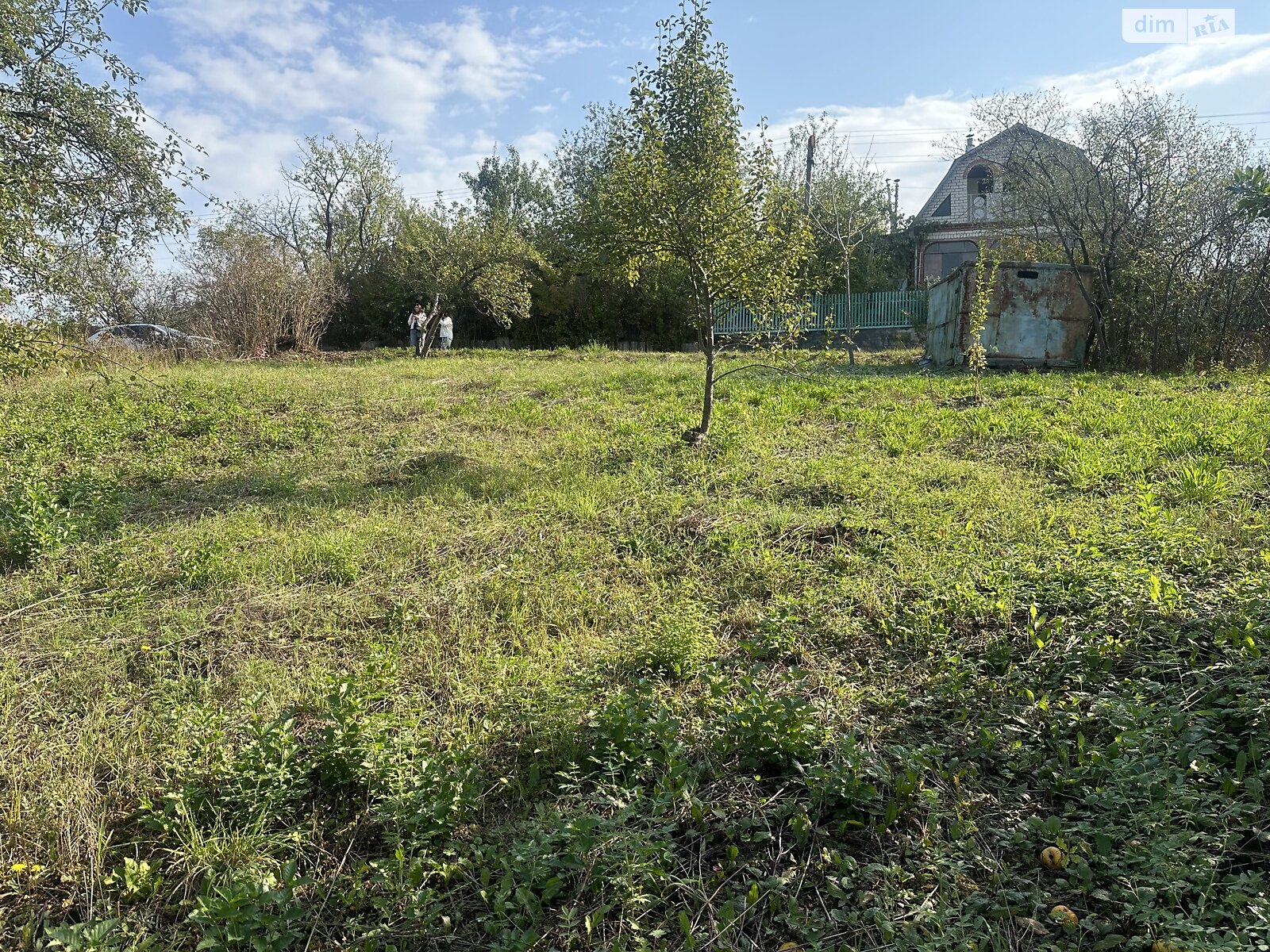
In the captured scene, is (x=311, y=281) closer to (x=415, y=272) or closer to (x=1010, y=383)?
(x=415, y=272)

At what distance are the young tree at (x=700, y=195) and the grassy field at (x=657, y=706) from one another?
6.72ft

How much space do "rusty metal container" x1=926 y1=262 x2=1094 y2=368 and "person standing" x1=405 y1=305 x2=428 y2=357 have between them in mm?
11579

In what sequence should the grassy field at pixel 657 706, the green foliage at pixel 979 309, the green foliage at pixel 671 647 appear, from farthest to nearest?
the green foliage at pixel 979 309 → the green foliage at pixel 671 647 → the grassy field at pixel 657 706

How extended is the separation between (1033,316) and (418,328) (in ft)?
44.3

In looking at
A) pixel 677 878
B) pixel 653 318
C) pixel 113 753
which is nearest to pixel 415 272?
pixel 653 318

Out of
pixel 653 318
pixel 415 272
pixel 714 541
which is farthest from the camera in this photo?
pixel 653 318

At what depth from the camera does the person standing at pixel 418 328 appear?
55.7ft

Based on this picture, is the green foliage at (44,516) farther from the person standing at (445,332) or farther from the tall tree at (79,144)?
the person standing at (445,332)

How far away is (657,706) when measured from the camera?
9.91 feet

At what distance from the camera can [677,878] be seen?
2.31 m

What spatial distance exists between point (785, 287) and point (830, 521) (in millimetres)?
3067

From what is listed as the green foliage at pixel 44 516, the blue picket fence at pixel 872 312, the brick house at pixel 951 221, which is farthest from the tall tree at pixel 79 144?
the brick house at pixel 951 221

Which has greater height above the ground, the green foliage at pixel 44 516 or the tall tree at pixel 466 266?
the tall tree at pixel 466 266

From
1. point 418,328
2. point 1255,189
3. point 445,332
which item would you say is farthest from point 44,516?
point 418,328
